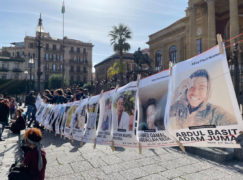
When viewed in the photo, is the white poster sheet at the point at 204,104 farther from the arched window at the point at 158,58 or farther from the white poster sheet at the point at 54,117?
the arched window at the point at 158,58

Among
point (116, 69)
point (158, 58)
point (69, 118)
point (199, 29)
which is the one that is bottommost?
point (69, 118)

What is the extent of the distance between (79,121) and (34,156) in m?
1.94

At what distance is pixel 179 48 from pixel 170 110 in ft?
99.3

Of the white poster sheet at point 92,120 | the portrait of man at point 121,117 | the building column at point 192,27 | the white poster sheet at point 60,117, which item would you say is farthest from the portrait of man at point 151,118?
the building column at point 192,27

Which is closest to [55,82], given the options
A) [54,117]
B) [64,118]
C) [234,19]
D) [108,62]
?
[108,62]

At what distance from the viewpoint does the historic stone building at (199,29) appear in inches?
855

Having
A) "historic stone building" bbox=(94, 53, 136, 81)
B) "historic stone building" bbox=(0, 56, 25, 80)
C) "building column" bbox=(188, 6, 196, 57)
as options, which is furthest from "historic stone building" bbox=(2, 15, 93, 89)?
"building column" bbox=(188, 6, 196, 57)

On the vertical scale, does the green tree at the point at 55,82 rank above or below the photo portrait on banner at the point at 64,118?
above

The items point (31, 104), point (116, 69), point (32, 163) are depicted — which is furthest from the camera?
point (116, 69)

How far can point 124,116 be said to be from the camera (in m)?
3.27

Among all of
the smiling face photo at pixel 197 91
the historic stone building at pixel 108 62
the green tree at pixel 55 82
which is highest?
the historic stone building at pixel 108 62

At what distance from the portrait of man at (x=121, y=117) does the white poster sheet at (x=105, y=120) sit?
0.22 m

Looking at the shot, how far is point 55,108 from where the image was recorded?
6.93m

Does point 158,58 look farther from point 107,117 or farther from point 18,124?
point 107,117
